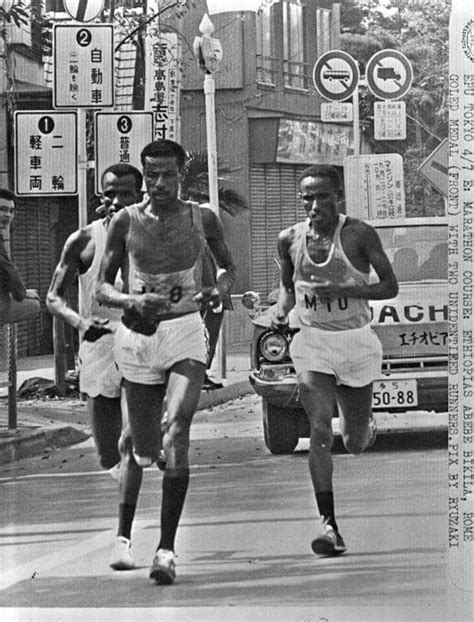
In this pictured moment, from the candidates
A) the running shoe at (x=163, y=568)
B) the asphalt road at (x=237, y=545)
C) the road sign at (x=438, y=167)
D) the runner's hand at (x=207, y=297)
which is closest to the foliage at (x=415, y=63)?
the road sign at (x=438, y=167)

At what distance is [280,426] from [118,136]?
41.5 inches

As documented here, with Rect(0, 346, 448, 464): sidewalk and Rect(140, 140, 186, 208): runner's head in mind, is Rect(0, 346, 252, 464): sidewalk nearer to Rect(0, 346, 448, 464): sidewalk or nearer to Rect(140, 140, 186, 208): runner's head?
Rect(0, 346, 448, 464): sidewalk

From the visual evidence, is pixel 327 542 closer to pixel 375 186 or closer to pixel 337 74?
pixel 375 186

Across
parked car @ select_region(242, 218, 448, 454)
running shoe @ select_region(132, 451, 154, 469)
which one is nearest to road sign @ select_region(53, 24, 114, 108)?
parked car @ select_region(242, 218, 448, 454)

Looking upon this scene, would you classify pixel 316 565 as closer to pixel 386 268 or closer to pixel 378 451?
pixel 378 451

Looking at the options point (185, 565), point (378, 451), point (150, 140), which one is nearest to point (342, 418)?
point (378, 451)

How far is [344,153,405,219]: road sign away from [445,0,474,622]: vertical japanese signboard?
184 millimetres

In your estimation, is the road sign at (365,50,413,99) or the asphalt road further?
the road sign at (365,50,413,99)

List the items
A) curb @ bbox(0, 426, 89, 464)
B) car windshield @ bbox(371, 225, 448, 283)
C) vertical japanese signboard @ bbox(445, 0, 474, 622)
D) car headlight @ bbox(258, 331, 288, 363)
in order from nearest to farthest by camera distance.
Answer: vertical japanese signboard @ bbox(445, 0, 474, 622), car windshield @ bbox(371, 225, 448, 283), car headlight @ bbox(258, 331, 288, 363), curb @ bbox(0, 426, 89, 464)

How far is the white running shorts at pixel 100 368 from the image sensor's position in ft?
19.2

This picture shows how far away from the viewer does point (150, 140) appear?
5.86m

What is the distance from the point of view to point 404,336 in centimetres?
586

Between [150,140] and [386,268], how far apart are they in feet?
2.75

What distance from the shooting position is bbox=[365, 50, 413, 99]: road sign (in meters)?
5.84
